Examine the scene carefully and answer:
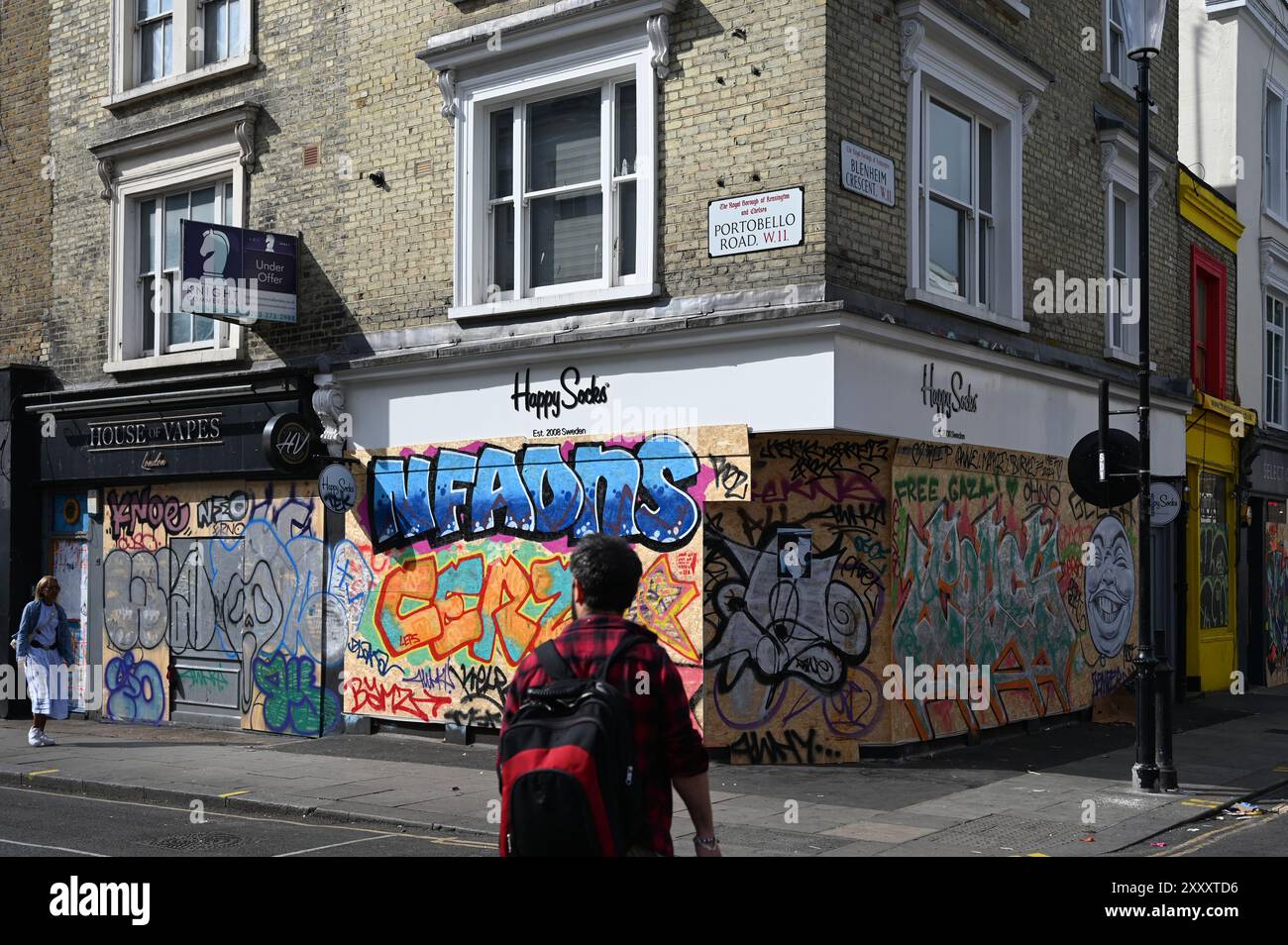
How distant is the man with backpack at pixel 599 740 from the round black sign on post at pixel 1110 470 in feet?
26.9

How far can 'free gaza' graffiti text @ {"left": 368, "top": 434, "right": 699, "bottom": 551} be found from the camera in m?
12.8

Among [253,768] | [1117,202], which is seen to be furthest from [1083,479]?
[253,768]

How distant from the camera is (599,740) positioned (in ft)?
13.4

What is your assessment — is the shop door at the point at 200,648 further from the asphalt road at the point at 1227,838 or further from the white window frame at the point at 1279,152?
the white window frame at the point at 1279,152

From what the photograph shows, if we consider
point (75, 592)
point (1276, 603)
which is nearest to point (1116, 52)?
point (1276, 603)

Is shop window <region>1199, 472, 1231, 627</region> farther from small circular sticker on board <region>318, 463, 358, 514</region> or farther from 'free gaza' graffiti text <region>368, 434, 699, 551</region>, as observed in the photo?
small circular sticker on board <region>318, 463, 358, 514</region>

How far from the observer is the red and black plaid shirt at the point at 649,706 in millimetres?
4402

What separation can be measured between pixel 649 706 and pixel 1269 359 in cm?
2110

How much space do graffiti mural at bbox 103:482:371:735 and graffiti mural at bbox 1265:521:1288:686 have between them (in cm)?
1477

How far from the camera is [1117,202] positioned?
17375 mm

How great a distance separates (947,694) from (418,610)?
550cm

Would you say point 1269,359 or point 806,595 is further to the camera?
point 1269,359

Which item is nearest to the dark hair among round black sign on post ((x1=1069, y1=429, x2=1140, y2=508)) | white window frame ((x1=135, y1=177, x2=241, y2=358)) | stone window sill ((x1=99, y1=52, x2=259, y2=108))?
round black sign on post ((x1=1069, y1=429, x2=1140, y2=508))

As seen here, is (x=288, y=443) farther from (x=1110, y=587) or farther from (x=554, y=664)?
(x=554, y=664)
